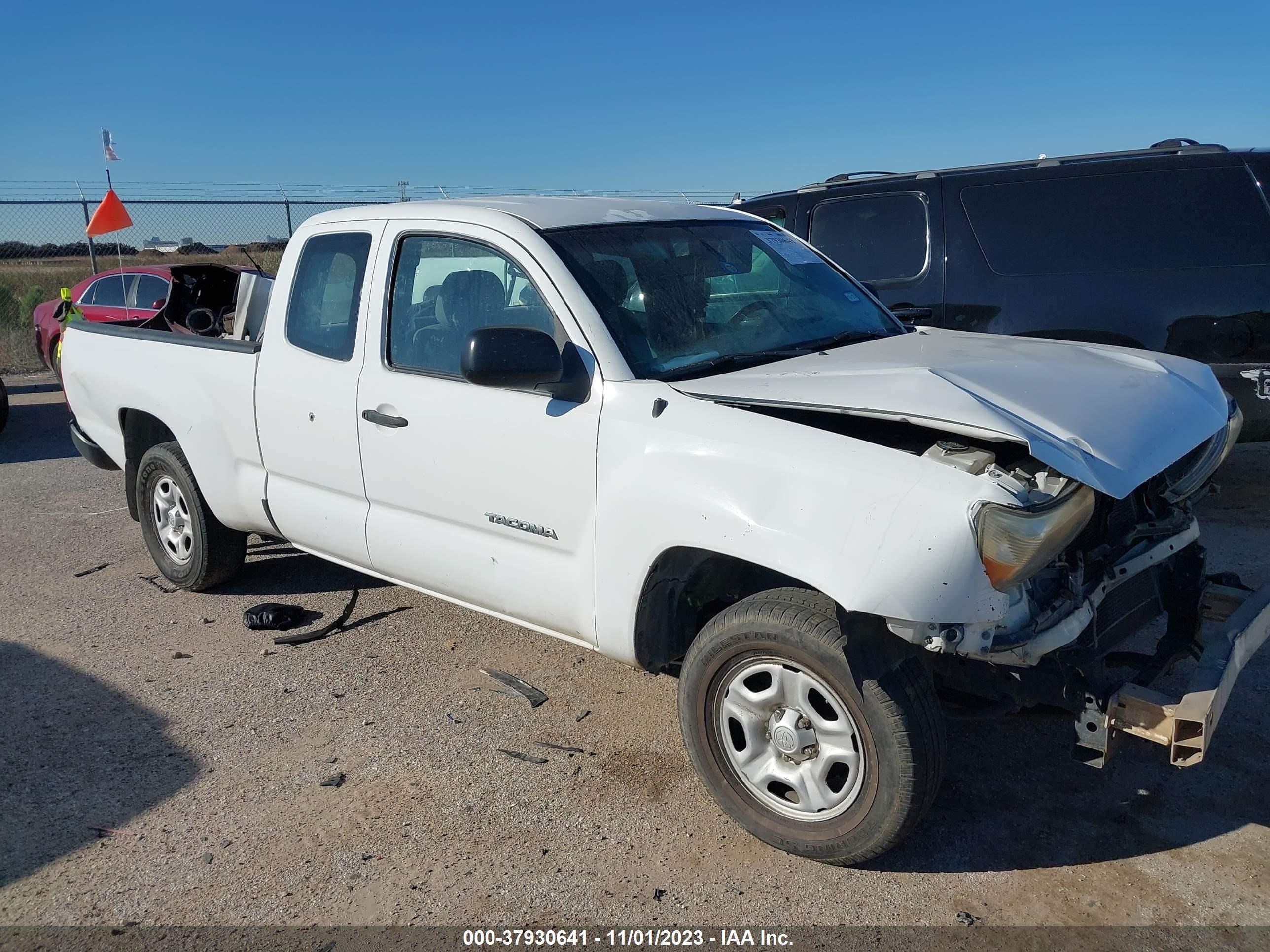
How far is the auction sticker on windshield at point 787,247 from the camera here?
448 cm

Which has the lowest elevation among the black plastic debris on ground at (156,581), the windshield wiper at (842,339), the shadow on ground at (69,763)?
the shadow on ground at (69,763)

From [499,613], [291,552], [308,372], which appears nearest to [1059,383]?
[499,613]

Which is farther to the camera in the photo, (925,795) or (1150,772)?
(1150,772)

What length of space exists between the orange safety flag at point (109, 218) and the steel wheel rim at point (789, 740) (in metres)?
12.8

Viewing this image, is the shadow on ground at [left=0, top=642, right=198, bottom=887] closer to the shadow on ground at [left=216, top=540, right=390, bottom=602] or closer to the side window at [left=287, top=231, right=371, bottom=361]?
the shadow on ground at [left=216, top=540, right=390, bottom=602]

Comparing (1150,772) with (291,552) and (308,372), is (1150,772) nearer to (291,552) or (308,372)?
(308,372)

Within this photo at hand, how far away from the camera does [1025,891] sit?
301 cm

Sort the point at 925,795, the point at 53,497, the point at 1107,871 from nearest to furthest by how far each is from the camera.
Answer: the point at 925,795
the point at 1107,871
the point at 53,497

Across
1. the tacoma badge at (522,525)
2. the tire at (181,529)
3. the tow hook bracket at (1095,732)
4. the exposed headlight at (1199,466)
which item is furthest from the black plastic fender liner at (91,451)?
the exposed headlight at (1199,466)

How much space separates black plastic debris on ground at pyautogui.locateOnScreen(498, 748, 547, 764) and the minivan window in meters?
4.37

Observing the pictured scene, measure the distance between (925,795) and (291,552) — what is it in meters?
4.47

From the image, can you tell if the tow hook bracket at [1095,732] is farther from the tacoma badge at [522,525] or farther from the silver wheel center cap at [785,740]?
the tacoma badge at [522,525]

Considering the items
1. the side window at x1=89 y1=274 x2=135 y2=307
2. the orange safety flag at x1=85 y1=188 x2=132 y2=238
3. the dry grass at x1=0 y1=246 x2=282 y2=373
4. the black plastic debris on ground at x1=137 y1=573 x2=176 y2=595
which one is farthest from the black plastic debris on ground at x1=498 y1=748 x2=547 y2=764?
the orange safety flag at x1=85 y1=188 x2=132 y2=238

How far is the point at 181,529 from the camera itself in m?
5.51
